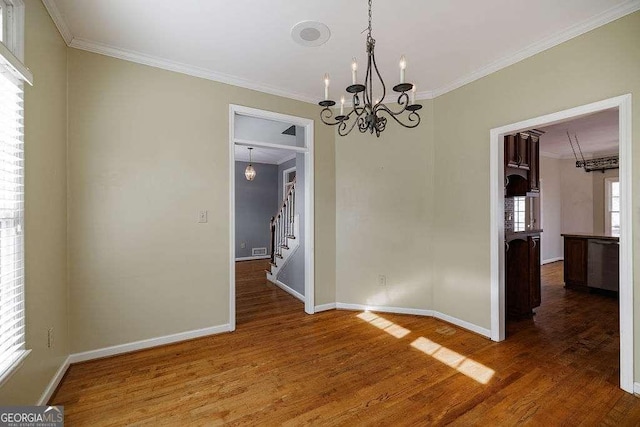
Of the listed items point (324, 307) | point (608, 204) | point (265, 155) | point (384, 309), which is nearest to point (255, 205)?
point (265, 155)

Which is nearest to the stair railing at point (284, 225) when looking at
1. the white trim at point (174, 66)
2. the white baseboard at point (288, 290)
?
the white baseboard at point (288, 290)

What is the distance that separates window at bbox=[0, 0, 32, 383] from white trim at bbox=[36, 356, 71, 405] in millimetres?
477

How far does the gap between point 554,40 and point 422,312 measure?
9.89 feet

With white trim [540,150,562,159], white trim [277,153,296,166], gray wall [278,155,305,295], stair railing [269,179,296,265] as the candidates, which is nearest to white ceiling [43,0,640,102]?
gray wall [278,155,305,295]

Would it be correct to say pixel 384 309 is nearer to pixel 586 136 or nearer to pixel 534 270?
pixel 534 270

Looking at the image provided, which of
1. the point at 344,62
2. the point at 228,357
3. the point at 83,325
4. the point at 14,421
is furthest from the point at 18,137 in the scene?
the point at 344,62

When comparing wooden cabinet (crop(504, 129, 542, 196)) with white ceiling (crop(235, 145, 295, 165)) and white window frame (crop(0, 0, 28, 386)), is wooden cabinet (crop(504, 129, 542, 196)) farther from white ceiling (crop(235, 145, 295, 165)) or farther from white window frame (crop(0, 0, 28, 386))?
white ceiling (crop(235, 145, 295, 165))

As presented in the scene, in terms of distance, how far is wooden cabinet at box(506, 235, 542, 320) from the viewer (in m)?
3.41

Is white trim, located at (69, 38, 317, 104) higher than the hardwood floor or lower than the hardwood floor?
higher

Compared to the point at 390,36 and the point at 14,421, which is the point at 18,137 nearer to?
the point at 14,421

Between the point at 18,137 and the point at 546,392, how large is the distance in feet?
12.6

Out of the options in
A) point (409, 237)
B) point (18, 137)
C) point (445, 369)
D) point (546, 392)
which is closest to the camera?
point (18, 137)

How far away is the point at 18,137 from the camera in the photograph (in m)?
1.64

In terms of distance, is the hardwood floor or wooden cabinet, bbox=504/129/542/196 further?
wooden cabinet, bbox=504/129/542/196
